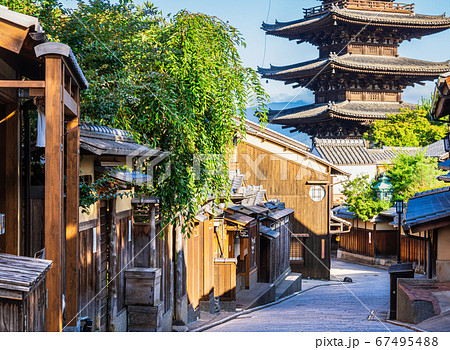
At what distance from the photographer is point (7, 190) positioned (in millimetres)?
6387

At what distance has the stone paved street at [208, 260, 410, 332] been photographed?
31.6 feet

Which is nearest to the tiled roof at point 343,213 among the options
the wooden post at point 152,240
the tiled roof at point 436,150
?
the tiled roof at point 436,150

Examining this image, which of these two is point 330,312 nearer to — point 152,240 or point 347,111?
point 152,240

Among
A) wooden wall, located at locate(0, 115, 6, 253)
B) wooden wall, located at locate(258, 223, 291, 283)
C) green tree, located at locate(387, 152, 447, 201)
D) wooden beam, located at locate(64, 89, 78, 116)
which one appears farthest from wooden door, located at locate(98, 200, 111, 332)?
green tree, located at locate(387, 152, 447, 201)

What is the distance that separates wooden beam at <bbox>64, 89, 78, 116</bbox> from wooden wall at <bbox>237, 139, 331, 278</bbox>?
64.1 feet

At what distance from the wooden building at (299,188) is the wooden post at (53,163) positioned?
2041cm

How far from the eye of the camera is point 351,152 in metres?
33.1

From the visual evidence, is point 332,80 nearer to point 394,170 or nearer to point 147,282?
point 394,170

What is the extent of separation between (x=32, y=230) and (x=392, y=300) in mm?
8686

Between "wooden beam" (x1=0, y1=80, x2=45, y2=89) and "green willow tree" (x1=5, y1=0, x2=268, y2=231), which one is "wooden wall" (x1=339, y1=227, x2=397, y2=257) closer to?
"green willow tree" (x1=5, y1=0, x2=268, y2=231)

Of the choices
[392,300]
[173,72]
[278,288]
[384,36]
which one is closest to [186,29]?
[173,72]

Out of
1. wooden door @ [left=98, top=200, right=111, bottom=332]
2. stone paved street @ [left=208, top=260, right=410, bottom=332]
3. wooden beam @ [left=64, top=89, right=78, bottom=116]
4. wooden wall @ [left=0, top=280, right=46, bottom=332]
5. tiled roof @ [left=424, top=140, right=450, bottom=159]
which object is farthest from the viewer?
tiled roof @ [left=424, top=140, right=450, bottom=159]

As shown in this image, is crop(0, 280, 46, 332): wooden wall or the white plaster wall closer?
crop(0, 280, 46, 332): wooden wall

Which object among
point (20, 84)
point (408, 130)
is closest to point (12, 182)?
point (20, 84)
